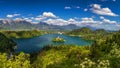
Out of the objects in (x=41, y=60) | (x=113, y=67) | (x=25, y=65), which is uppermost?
(x=113, y=67)

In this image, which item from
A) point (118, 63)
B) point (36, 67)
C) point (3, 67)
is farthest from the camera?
point (36, 67)

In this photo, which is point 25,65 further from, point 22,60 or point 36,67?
point 36,67

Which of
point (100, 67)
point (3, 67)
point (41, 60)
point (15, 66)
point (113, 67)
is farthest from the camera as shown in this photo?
point (41, 60)

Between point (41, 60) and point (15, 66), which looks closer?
point (15, 66)

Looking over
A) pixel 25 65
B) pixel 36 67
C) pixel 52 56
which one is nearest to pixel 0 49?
pixel 52 56

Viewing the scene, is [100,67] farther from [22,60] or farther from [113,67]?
[22,60]

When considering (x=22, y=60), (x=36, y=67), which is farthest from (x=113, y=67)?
(x=36, y=67)

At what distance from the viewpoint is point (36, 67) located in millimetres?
113375

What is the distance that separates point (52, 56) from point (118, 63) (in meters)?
128

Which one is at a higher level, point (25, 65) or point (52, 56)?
point (25, 65)

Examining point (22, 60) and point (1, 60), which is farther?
point (22, 60)

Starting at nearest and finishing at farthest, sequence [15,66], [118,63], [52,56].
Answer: [118,63] < [15,66] < [52,56]

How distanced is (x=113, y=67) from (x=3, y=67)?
25.7 metres

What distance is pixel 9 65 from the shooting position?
145ft
